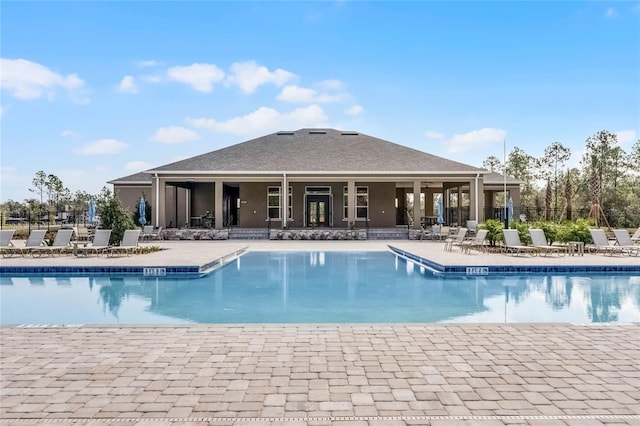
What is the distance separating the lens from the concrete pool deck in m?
3.04

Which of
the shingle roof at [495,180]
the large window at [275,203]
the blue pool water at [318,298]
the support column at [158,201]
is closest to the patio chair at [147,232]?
the support column at [158,201]

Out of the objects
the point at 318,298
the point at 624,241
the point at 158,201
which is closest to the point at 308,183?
the point at 158,201

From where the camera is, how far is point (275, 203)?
26.0 metres

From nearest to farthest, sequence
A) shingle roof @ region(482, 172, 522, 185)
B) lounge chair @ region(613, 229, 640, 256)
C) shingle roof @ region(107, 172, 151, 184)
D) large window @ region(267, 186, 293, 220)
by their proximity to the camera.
Result: lounge chair @ region(613, 229, 640, 256) → large window @ region(267, 186, 293, 220) → shingle roof @ region(482, 172, 522, 185) → shingle roof @ region(107, 172, 151, 184)

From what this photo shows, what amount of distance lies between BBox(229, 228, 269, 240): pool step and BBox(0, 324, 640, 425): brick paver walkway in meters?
17.8

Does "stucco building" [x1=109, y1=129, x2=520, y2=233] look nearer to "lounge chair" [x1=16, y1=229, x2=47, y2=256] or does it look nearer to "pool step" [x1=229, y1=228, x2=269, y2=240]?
"pool step" [x1=229, y1=228, x2=269, y2=240]

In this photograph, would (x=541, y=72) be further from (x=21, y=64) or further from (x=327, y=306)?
(x=21, y=64)

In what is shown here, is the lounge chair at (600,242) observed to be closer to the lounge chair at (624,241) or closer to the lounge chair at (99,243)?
the lounge chair at (624,241)

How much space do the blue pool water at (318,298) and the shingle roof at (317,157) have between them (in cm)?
1160

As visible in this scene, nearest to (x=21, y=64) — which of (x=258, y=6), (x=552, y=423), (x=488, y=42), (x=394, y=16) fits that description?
(x=258, y=6)

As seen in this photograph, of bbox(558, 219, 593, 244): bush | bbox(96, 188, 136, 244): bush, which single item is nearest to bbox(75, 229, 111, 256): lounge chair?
bbox(96, 188, 136, 244): bush

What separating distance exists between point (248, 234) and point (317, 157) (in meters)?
5.96

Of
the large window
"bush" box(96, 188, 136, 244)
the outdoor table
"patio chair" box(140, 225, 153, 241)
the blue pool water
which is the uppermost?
the large window

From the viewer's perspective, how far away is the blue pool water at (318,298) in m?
7.18
